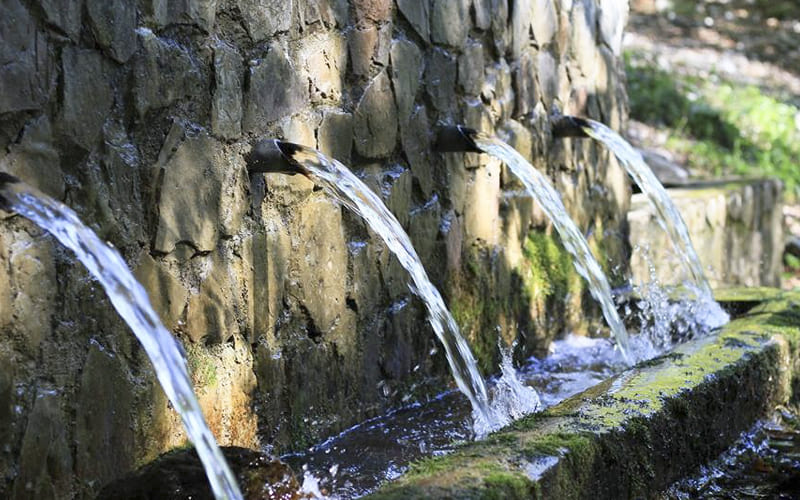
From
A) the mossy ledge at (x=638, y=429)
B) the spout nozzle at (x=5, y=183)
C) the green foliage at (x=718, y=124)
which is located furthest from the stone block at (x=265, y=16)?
the green foliage at (x=718, y=124)

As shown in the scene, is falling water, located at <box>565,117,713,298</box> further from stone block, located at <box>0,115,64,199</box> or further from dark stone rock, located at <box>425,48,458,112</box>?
stone block, located at <box>0,115,64,199</box>

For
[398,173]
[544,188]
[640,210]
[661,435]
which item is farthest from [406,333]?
[640,210]

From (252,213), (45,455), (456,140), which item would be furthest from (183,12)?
(456,140)

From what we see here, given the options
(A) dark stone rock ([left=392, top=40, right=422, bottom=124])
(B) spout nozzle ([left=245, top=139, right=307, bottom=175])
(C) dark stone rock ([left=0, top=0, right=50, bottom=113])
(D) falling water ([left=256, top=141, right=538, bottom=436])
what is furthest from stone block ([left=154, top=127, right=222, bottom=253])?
(A) dark stone rock ([left=392, top=40, right=422, bottom=124])

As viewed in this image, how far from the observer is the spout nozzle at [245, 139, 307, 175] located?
3.20 m

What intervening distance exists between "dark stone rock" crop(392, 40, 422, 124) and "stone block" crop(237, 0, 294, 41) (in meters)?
0.65

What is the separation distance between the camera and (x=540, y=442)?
2.69 metres

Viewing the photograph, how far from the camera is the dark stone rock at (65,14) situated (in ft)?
8.19

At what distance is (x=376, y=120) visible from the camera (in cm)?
383

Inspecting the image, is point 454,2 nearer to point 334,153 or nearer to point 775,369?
point 334,153

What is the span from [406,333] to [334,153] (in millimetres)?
751

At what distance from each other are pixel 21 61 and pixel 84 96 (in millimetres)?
194

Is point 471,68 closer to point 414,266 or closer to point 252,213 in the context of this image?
point 414,266

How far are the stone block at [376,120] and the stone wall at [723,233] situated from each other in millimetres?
2269
